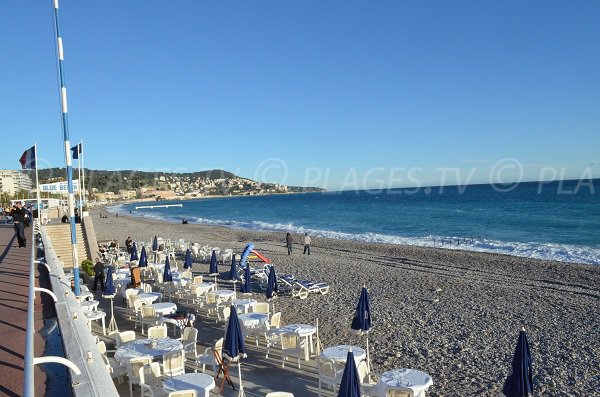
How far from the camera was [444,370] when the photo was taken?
8.21 meters

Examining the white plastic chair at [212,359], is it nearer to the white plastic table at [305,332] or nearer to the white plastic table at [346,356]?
the white plastic table at [305,332]

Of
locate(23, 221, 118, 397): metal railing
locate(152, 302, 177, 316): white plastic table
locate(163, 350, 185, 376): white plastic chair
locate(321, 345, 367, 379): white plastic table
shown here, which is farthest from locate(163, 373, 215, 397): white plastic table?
locate(152, 302, 177, 316): white plastic table

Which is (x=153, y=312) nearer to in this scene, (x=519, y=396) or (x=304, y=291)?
(x=304, y=291)

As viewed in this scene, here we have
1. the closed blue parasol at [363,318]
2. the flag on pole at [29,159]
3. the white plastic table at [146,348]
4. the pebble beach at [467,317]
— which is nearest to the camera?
the white plastic table at [146,348]

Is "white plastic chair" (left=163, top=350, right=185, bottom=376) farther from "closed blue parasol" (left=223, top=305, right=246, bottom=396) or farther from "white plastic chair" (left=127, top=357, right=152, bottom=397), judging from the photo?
"closed blue parasol" (left=223, top=305, right=246, bottom=396)

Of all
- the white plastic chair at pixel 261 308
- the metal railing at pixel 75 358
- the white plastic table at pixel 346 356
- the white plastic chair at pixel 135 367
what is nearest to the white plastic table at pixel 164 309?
the white plastic chair at pixel 261 308

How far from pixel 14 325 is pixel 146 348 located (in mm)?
2459

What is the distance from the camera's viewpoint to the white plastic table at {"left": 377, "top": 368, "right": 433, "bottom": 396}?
20.4 feet

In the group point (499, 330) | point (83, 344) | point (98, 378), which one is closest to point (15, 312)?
point (83, 344)

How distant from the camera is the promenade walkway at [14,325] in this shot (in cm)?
398

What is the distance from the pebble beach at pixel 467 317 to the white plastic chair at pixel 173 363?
11.4 ft

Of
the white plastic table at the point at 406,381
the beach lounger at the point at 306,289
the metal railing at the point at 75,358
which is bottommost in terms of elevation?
the beach lounger at the point at 306,289

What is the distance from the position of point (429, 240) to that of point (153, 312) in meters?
29.0

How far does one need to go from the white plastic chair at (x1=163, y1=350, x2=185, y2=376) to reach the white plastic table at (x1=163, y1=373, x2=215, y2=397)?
2.98 ft
